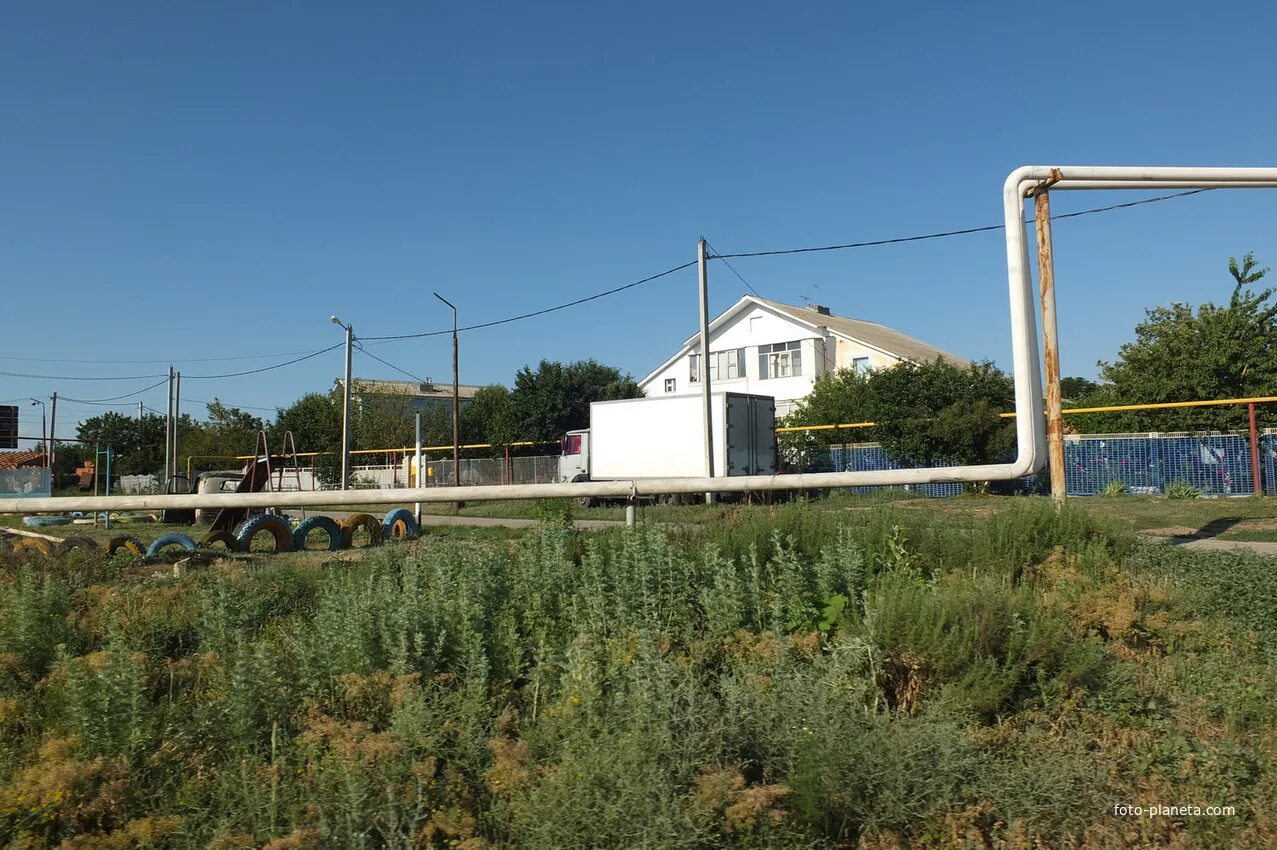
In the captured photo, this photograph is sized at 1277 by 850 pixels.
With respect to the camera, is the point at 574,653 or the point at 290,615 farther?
the point at 290,615

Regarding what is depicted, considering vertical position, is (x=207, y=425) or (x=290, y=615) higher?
(x=207, y=425)

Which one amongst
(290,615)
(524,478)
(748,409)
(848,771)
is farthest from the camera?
(524,478)

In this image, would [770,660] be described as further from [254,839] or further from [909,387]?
[909,387]

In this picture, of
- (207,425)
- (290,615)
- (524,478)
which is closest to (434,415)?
(207,425)

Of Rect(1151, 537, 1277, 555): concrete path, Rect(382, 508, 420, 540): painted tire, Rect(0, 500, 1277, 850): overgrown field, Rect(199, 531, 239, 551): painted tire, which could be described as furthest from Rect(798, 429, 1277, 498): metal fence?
Rect(0, 500, 1277, 850): overgrown field

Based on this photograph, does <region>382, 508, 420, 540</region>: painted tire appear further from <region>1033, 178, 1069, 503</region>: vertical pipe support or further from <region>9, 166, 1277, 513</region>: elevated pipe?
<region>1033, 178, 1069, 503</region>: vertical pipe support

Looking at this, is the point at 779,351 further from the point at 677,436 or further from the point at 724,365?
the point at 677,436

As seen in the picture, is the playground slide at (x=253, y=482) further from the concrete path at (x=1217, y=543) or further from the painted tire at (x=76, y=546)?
the concrete path at (x=1217, y=543)

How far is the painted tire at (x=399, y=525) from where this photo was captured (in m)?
15.8

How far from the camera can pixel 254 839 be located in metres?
3.13

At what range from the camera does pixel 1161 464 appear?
71.5 ft

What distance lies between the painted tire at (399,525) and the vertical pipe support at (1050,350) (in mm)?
10470

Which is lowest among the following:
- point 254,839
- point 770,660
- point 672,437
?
point 254,839

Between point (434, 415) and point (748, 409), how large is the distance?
3418 centimetres
